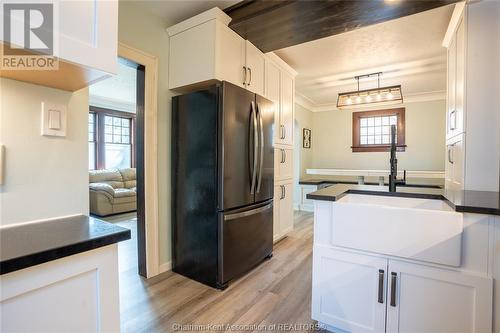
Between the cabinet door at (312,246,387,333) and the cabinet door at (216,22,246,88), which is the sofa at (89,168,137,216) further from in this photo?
the cabinet door at (312,246,387,333)

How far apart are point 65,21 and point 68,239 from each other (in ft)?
2.08

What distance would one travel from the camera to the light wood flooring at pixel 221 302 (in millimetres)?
1631

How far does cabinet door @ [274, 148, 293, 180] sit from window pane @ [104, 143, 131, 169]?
187 inches

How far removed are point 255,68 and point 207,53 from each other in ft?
2.17

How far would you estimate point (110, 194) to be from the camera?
460 centimetres

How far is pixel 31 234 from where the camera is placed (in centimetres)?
76

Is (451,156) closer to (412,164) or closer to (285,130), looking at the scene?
(285,130)

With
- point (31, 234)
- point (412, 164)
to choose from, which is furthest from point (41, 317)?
point (412, 164)

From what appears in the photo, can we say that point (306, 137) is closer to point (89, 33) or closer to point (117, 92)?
point (117, 92)

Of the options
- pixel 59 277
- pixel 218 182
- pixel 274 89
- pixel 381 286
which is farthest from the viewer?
pixel 274 89

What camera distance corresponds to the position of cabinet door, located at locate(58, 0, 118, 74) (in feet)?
2.31

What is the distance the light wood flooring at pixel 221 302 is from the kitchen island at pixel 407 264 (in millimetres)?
331

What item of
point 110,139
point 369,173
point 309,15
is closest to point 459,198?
point 309,15

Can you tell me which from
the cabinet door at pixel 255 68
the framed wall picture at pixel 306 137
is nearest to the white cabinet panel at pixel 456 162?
the cabinet door at pixel 255 68
